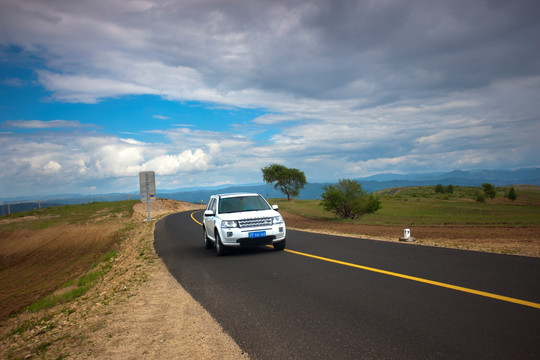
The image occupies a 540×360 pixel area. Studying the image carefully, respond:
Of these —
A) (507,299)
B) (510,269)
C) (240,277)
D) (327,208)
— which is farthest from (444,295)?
(327,208)

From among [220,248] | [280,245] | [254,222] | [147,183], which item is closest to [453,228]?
[280,245]

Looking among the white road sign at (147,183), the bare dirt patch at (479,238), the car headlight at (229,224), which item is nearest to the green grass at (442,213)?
the bare dirt patch at (479,238)

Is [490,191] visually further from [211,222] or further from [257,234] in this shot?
[257,234]

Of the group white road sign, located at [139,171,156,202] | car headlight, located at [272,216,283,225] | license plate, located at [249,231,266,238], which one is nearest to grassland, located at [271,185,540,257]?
car headlight, located at [272,216,283,225]

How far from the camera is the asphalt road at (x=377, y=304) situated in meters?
3.89

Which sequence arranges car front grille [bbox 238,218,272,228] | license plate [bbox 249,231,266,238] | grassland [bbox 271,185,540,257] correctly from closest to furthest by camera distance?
1. license plate [bbox 249,231,266,238]
2. car front grille [bbox 238,218,272,228]
3. grassland [bbox 271,185,540,257]

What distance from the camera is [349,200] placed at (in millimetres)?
32156

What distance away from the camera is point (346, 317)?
16.2 ft

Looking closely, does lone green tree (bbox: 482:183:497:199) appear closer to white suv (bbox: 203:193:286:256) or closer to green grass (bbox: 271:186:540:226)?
green grass (bbox: 271:186:540:226)

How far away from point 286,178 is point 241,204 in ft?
242

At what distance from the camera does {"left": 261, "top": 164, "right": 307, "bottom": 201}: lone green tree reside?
85.8 m

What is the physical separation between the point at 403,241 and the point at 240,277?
25.5 ft

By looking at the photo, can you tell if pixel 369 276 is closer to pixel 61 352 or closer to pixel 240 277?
pixel 240 277

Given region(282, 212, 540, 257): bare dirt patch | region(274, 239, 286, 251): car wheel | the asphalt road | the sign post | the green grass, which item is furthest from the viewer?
the sign post
